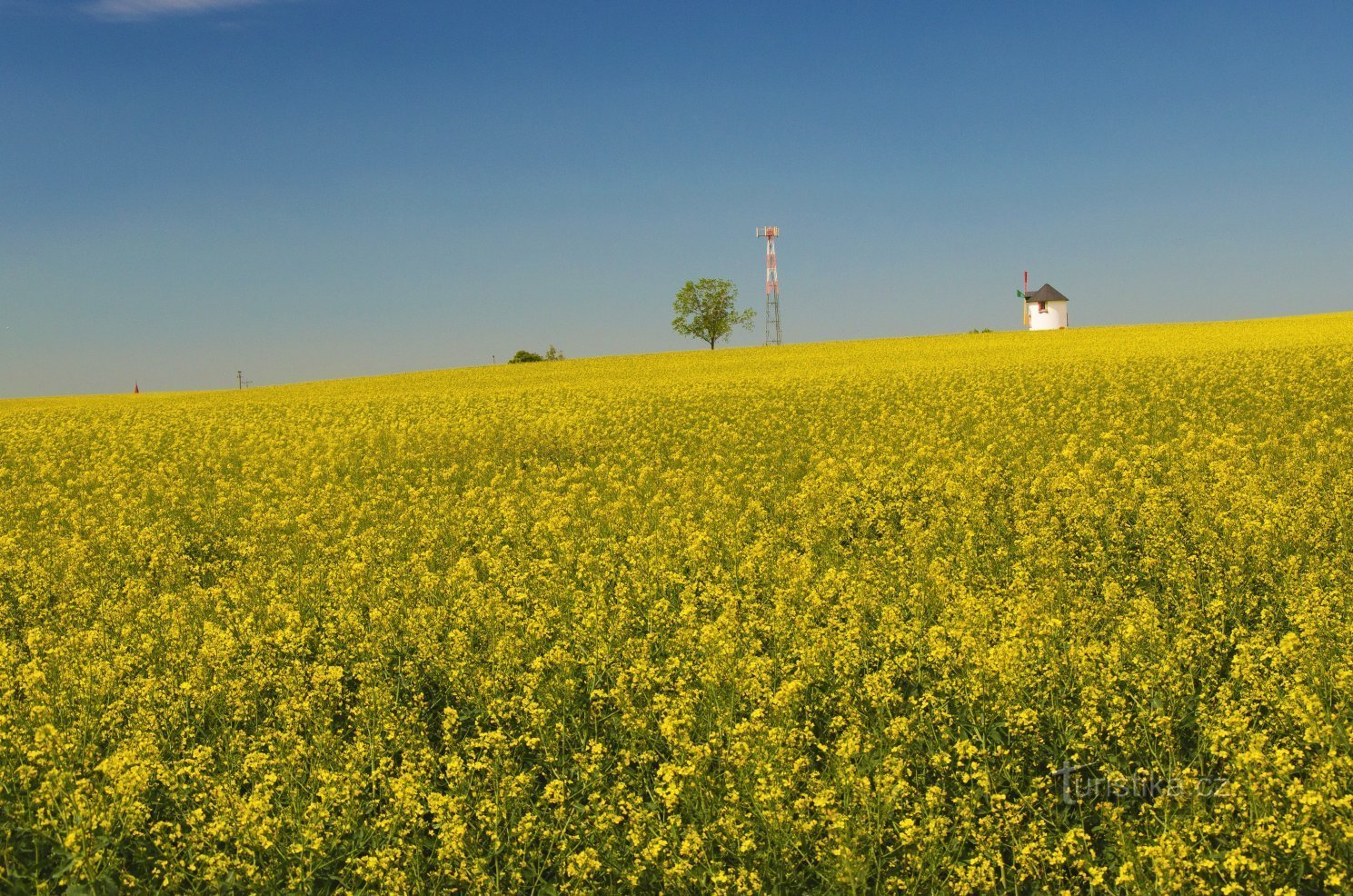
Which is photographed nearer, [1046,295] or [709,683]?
[709,683]

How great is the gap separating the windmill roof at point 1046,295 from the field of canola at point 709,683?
85.1 metres

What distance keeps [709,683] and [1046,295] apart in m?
97.3

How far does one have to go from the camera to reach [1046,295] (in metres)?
94.4

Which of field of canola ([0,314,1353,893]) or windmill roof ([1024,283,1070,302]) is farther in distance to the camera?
windmill roof ([1024,283,1070,302])

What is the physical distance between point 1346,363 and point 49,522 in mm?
31045

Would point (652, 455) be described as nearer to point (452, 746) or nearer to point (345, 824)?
point (452, 746)

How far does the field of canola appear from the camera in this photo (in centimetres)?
457

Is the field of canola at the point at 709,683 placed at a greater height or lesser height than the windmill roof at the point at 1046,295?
lesser

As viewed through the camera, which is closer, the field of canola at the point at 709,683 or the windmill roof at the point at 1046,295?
the field of canola at the point at 709,683

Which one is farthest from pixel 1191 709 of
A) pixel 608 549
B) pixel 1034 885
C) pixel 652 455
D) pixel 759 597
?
pixel 652 455

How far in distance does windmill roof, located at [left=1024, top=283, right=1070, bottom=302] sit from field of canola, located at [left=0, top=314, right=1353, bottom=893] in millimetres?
85138

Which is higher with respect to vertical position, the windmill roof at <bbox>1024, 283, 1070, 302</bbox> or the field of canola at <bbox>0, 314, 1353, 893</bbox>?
the windmill roof at <bbox>1024, 283, 1070, 302</bbox>

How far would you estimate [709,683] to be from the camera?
19.9 feet

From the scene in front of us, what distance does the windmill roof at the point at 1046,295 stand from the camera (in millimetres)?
94000
